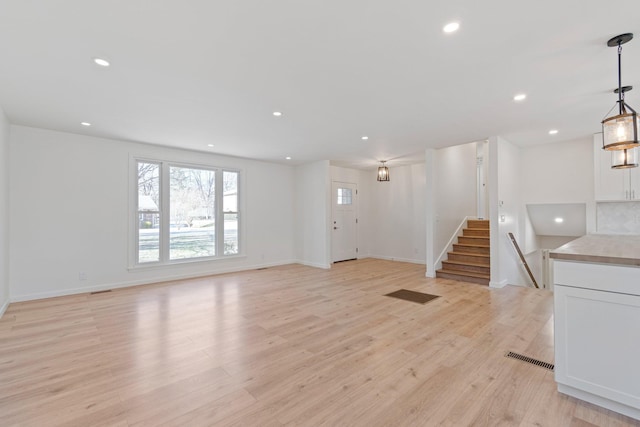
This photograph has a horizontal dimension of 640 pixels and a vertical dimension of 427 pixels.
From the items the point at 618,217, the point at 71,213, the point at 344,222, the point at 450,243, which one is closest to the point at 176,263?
the point at 71,213

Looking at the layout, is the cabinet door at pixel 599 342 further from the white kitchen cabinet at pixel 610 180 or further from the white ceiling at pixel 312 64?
the white kitchen cabinet at pixel 610 180

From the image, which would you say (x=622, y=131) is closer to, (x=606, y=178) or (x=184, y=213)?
(x=606, y=178)

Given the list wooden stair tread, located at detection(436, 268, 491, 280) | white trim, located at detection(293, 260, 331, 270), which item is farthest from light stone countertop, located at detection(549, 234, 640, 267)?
white trim, located at detection(293, 260, 331, 270)

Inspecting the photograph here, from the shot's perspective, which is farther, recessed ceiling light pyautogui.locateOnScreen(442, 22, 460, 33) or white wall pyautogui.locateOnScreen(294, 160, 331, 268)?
white wall pyautogui.locateOnScreen(294, 160, 331, 268)

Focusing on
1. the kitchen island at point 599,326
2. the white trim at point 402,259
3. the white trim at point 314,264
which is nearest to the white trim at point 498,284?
the white trim at point 402,259

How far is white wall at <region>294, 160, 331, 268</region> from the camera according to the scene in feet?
22.7

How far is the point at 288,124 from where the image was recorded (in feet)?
13.8

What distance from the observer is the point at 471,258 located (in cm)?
594

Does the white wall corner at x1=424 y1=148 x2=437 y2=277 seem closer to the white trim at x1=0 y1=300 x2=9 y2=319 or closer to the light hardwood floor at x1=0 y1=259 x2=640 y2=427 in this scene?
the light hardwood floor at x1=0 y1=259 x2=640 y2=427

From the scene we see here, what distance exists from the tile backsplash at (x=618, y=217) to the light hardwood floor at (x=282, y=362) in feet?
5.79

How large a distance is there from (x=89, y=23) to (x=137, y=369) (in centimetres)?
269

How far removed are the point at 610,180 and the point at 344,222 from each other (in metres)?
5.35

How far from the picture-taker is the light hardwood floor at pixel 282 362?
1.83 meters

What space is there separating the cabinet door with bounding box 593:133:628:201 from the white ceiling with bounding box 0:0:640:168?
0.84 metres
